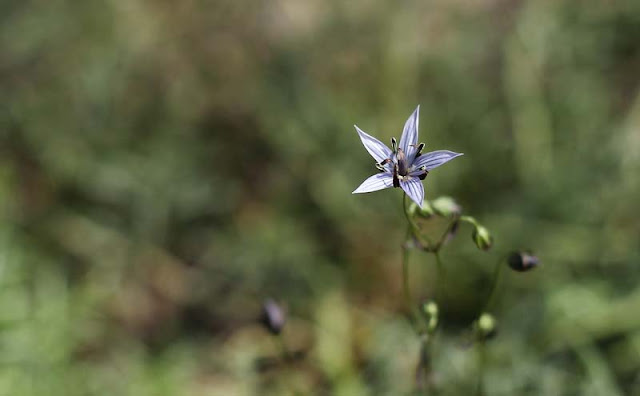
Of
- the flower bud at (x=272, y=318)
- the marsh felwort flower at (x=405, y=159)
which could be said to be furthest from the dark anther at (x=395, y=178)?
the flower bud at (x=272, y=318)

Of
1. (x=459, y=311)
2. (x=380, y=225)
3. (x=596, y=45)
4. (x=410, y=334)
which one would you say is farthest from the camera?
(x=596, y=45)

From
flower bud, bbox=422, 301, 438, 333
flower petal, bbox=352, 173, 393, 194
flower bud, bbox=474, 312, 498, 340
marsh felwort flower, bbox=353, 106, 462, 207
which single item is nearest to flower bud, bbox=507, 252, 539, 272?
flower bud, bbox=474, 312, 498, 340

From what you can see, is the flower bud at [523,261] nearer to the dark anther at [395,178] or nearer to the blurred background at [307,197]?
the dark anther at [395,178]

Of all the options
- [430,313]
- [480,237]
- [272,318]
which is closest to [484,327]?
[430,313]

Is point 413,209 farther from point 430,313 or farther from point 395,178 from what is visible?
point 430,313

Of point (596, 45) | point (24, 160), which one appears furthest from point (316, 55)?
point (24, 160)

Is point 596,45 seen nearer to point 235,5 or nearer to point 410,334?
point 410,334

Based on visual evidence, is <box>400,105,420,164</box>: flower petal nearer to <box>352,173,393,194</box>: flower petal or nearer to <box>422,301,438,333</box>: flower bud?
<box>352,173,393,194</box>: flower petal
